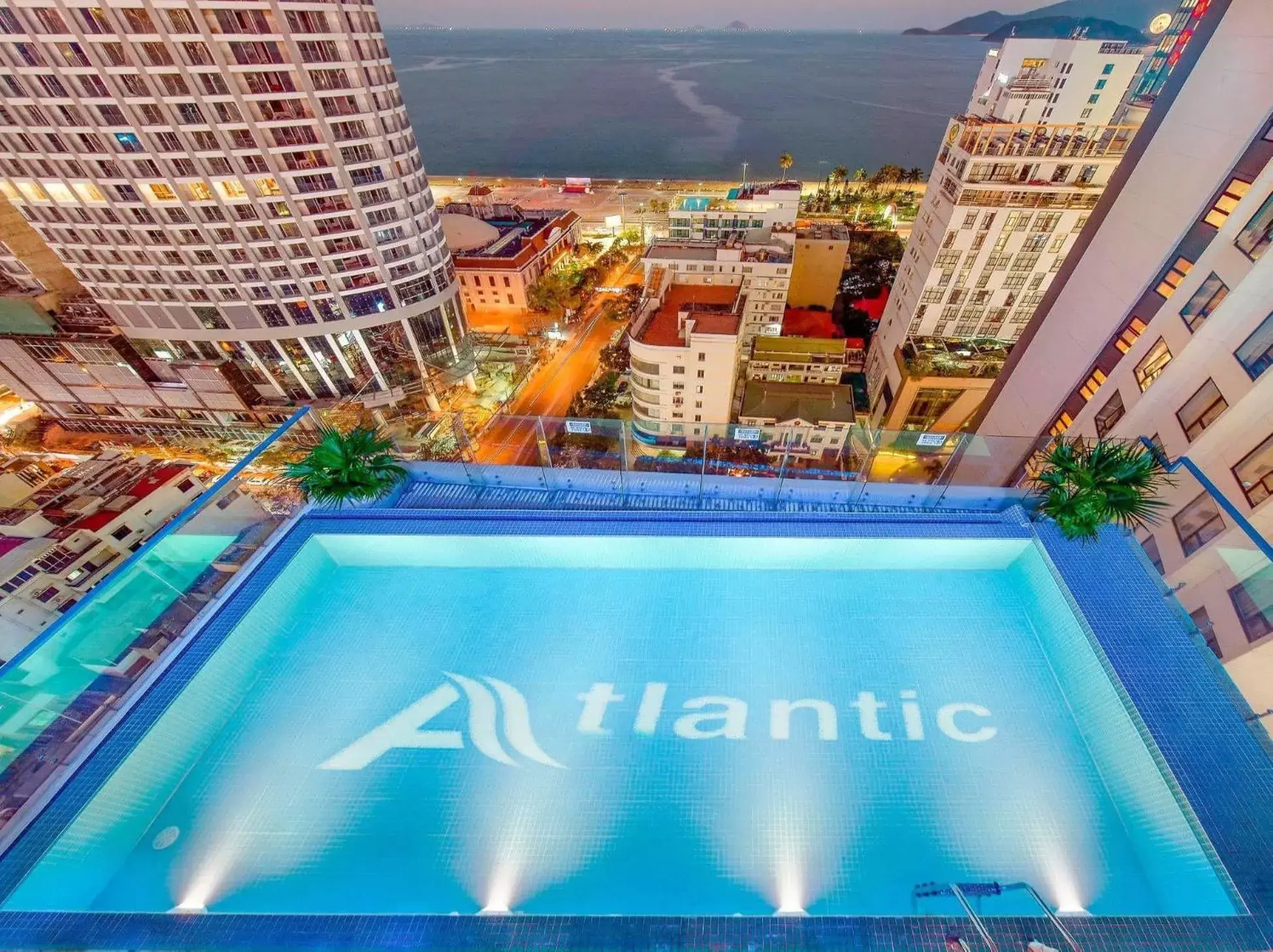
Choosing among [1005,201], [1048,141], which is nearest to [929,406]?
[1005,201]

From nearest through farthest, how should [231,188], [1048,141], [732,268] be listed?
[231,188] < [1048,141] < [732,268]

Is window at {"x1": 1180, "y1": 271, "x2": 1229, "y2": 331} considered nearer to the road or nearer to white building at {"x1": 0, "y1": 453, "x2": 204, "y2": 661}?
the road

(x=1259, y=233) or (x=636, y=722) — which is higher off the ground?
(x=1259, y=233)

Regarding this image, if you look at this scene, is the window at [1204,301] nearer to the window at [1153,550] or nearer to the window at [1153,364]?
the window at [1153,364]

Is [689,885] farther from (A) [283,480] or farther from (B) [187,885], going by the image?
(A) [283,480]

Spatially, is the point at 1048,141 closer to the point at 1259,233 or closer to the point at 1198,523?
the point at 1259,233

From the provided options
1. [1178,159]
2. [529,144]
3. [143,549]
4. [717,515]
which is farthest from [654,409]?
[529,144]

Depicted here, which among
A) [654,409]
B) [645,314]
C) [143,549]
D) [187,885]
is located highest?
[645,314]
